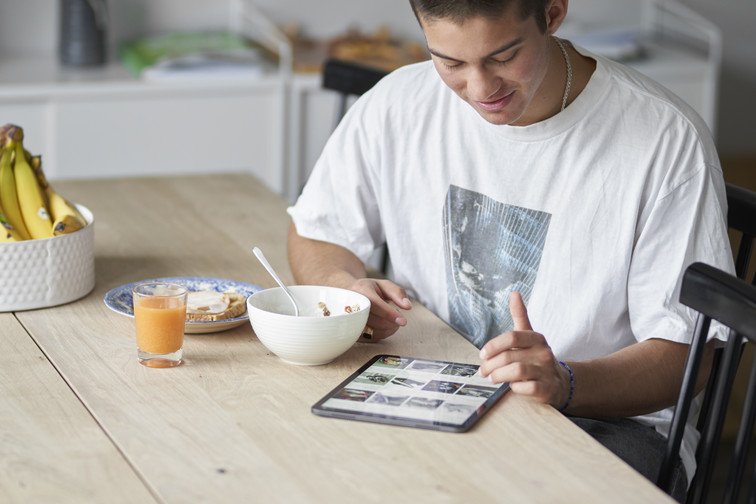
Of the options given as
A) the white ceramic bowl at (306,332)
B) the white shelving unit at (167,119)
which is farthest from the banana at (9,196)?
the white shelving unit at (167,119)

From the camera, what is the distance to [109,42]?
3354mm

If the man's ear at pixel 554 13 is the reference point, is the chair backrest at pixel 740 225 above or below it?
below

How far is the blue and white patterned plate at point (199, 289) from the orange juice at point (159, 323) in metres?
0.09

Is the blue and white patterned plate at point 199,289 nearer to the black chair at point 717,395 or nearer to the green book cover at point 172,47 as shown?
the black chair at point 717,395

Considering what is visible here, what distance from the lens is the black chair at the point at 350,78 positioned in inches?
78.0

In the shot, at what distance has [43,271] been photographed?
4.54ft

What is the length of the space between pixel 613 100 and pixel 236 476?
2.63 ft

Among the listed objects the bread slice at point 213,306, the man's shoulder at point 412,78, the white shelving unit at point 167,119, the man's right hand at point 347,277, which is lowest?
the white shelving unit at point 167,119

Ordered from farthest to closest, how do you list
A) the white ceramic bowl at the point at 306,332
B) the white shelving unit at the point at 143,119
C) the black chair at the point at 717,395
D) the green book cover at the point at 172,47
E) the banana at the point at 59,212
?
the green book cover at the point at 172,47 → the white shelving unit at the point at 143,119 → the banana at the point at 59,212 → the white ceramic bowl at the point at 306,332 → the black chair at the point at 717,395

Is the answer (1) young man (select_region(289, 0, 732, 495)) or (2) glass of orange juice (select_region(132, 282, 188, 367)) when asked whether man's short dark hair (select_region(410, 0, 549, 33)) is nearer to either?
(1) young man (select_region(289, 0, 732, 495))

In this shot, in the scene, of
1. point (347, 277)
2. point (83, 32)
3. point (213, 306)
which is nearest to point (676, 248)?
→ point (347, 277)

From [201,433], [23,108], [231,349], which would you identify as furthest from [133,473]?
[23,108]

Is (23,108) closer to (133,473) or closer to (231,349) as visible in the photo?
(231,349)

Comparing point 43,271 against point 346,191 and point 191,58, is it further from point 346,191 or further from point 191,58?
point 191,58
